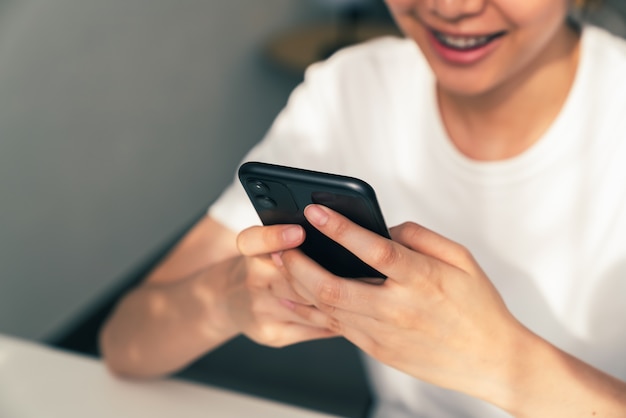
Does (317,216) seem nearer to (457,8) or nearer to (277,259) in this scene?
(277,259)

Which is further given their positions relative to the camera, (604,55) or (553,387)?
(604,55)

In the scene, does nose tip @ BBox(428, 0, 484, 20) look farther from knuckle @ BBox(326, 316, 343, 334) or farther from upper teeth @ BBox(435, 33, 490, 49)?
knuckle @ BBox(326, 316, 343, 334)

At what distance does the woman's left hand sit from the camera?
451 millimetres

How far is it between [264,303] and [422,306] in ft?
0.54

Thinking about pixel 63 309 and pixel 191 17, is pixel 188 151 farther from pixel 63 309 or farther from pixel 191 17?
pixel 63 309

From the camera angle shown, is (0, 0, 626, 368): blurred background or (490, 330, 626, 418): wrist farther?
(0, 0, 626, 368): blurred background

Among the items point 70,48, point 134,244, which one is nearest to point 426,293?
point 70,48

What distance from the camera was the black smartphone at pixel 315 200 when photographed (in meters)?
0.44

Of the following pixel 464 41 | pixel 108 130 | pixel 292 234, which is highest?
pixel 464 41

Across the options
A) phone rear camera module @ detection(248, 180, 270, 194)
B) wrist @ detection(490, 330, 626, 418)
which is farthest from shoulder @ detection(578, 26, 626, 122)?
phone rear camera module @ detection(248, 180, 270, 194)

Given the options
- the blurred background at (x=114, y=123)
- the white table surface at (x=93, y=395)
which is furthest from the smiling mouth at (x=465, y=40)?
the blurred background at (x=114, y=123)

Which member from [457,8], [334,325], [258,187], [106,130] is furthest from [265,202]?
[106,130]

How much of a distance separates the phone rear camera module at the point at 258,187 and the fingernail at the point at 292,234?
0.11 feet

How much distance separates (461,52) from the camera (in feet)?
2.08
